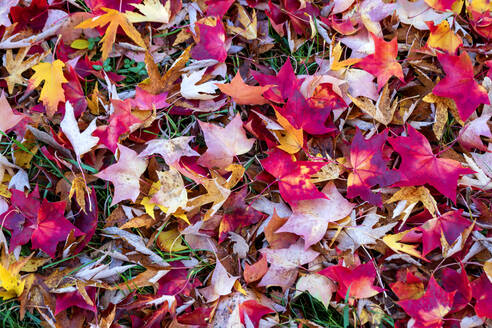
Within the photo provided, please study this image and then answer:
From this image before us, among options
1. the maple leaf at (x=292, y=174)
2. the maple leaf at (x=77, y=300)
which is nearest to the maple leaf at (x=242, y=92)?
the maple leaf at (x=292, y=174)

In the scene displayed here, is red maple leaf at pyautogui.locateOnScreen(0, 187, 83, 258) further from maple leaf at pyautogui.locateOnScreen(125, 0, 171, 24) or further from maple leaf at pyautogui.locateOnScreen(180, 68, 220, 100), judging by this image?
maple leaf at pyautogui.locateOnScreen(125, 0, 171, 24)

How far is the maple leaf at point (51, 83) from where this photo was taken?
1527 millimetres

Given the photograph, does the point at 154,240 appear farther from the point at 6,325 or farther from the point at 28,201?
the point at 6,325

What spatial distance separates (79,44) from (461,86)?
147 centimetres

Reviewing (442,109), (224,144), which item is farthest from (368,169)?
(224,144)

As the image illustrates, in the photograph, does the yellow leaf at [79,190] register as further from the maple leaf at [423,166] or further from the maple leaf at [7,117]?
the maple leaf at [423,166]

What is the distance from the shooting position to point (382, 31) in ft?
5.42

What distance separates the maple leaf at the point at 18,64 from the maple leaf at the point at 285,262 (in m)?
1.13

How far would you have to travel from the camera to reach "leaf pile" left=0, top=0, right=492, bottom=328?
54.7 inches

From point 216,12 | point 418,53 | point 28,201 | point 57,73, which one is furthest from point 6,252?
point 418,53

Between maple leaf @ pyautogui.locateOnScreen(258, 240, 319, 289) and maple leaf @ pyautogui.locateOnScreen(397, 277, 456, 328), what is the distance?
1.14 feet

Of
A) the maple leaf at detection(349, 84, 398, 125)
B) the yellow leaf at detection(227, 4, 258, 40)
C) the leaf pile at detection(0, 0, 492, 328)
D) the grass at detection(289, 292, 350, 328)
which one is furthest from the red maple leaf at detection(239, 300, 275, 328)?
the yellow leaf at detection(227, 4, 258, 40)

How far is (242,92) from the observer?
1.47m

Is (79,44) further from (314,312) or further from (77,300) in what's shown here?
(314,312)
